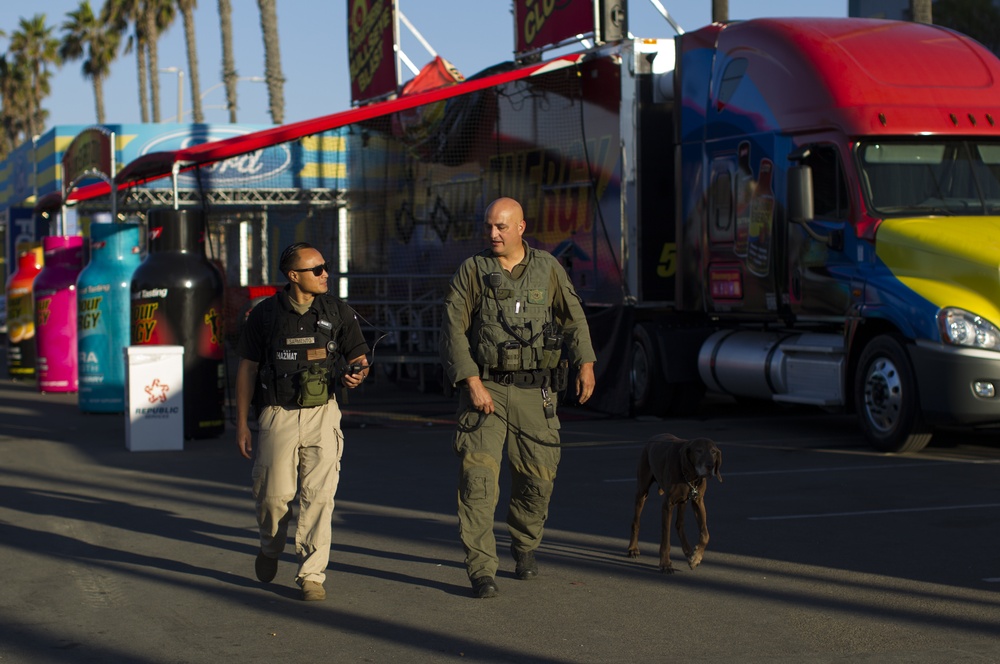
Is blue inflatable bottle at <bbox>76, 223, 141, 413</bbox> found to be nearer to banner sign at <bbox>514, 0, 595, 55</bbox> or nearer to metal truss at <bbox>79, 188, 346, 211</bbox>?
banner sign at <bbox>514, 0, 595, 55</bbox>

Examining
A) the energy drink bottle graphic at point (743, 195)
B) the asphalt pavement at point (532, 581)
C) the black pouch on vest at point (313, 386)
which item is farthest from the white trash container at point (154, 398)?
the black pouch on vest at point (313, 386)

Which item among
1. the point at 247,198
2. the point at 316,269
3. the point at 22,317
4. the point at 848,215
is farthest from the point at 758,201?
the point at 247,198

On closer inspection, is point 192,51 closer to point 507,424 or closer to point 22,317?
point 22,317

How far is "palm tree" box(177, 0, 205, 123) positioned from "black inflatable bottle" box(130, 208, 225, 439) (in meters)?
39.4

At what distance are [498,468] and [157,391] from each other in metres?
7.15

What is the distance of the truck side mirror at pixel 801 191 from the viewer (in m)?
12.6

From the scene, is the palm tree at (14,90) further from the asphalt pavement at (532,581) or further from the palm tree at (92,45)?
the asphalt pavement at (532,581)

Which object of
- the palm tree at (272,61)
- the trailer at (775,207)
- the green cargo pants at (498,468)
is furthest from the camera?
the palm tree at (272,61)

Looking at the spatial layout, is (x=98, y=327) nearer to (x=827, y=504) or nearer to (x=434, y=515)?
(x=434, y=515)

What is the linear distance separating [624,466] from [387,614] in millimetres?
5245

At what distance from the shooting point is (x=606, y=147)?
15578mm

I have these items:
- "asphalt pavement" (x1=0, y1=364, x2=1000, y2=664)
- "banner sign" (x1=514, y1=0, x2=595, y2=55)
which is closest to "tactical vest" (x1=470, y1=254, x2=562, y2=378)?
"asphalt pavement" (x1=0, y1=364, x2=1000, y2=664)

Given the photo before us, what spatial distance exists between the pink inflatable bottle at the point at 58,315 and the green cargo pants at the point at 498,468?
14766 millimetres

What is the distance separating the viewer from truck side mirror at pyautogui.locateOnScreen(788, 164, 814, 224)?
1265 cm
